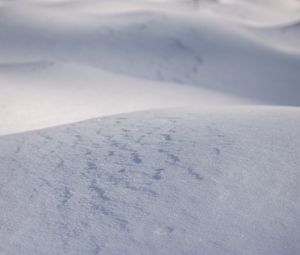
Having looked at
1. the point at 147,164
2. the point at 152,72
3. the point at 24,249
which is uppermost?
the point at 147,164

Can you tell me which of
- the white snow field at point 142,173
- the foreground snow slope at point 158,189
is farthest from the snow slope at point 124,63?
the foreground snow slope at point 158,189

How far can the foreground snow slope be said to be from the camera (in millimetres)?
1741

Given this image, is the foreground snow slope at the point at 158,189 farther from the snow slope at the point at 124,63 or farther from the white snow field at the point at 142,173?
the snow slope at the point at 124,63

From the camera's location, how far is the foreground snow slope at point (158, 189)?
1741mm

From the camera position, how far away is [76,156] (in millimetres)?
2387

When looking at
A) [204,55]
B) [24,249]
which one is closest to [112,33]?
[204,55]

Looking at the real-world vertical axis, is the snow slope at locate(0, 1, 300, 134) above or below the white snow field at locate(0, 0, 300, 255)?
below

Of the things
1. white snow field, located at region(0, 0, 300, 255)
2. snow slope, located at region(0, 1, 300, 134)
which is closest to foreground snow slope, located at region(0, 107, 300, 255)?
white snow field, located at region(0, 0, 300, 255)

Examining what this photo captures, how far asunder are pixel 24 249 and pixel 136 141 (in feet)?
3.19

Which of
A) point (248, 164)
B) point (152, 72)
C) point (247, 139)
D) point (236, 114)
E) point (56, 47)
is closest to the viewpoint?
point (248, 164)

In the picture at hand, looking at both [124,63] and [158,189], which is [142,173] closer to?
[158,189]

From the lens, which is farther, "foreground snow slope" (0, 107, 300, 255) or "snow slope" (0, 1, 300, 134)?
"snow slope" (0, 1, 300, 134)

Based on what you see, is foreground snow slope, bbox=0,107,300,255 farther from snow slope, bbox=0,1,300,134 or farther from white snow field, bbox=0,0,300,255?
snow slope, bbox=0,1,300,134

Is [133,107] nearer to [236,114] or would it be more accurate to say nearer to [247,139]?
[236,114]
